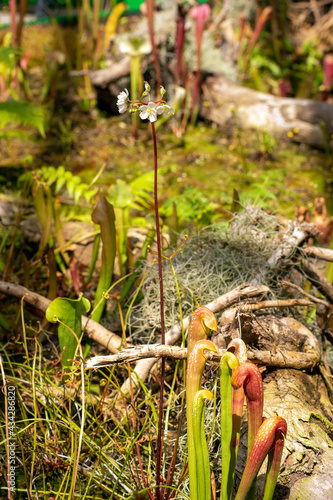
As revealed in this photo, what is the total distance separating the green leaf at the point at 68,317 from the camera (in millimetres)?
1404

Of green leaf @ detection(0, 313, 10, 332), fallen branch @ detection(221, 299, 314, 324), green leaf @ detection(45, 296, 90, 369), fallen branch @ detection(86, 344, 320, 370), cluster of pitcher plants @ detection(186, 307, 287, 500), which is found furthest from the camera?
green leaf @ detection(0, 313, 10, 332)

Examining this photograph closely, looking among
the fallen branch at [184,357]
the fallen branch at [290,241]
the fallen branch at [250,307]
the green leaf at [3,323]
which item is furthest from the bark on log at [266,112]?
the green leaf at [3,323]

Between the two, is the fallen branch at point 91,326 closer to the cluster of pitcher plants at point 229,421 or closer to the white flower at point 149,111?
the cluster of pitcher plants at point 229,421

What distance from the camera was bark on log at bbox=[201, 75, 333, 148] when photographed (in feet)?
14.2

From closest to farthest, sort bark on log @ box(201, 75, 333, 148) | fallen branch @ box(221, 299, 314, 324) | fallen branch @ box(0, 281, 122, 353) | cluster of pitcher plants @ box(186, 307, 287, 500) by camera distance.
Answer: cluster of pitcher plants @ box(186, 307, 287, 500)
fallen branch @ box(221, 299, 314, 324)
fallen branch @ box(0, 281, 122, 353)
bark on log @ box(201, 75, 333, 148)

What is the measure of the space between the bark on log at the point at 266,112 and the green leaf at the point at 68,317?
11.1ft

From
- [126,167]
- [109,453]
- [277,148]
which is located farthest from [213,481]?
[277,148]

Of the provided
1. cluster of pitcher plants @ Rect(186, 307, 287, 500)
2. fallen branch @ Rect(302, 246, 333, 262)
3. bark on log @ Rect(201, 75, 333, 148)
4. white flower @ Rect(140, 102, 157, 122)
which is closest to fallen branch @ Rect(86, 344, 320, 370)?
Answer: cluster of pitcher plants @ Rect(186, 307, 287, 500)

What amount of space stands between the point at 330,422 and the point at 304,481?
12.3 inches

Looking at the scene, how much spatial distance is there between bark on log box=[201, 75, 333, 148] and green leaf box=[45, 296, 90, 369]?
11.1 feet

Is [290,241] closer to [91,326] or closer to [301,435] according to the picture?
[301,435]

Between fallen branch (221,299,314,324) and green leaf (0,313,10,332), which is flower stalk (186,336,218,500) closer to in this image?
fallen branch (221,299,314,324)

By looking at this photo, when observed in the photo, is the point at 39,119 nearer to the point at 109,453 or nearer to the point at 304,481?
the point at 109,453

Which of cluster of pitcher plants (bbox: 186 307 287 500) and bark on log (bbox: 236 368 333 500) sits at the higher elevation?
cluster of pitcher plants (bbox: 186 307 287 500)
